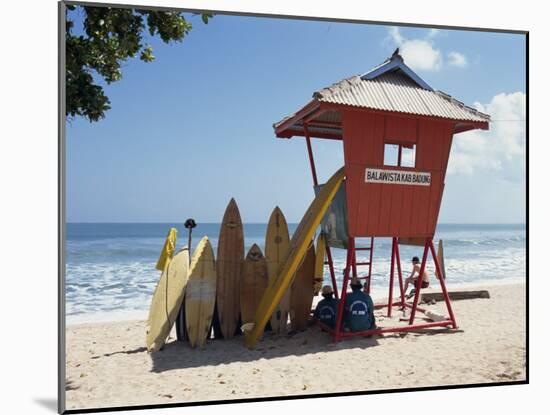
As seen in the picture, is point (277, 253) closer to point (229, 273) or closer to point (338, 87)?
point (229, 273)

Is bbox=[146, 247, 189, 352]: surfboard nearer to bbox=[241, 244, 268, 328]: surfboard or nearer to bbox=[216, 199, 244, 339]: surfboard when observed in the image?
bbox=[216, 199, 244, 339]: surfboard

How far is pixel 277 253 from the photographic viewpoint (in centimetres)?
606

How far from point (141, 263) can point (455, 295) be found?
39.8ft

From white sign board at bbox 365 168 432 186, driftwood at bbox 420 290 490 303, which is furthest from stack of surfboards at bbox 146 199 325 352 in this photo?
driftwood at bbox 420 290 490 303

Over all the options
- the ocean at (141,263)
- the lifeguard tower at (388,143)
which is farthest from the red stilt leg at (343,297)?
the ocean at (141,263)

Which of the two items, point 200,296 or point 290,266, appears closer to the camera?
point 290,266

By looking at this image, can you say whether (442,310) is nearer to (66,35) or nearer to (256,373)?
(256,373)

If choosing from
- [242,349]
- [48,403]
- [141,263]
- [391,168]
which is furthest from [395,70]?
[141,263]

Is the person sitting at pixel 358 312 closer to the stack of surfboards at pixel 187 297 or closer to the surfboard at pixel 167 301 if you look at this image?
the stack of surfboards at pixel 187 297

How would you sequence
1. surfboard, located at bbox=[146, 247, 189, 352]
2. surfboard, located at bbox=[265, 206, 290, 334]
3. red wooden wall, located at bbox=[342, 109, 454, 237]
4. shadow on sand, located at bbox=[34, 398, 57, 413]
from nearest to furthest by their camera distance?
1. shadow on sand, located at bbox=[34, 398, 57, 413]
2. surfboard, located at bbox=[146, 247, 189, 352]
3. red wooden wall, located at bbox=[342, 109, 454, 237]
4. surfboard, located at bbox=[265, 206, 290, 334]

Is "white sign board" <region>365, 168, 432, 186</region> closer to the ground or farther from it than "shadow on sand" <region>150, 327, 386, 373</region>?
farther from it

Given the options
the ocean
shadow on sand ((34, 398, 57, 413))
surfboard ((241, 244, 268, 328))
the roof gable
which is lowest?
the ocean

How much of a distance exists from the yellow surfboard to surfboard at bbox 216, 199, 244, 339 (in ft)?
0.71

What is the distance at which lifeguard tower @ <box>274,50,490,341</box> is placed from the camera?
5.22 meters
